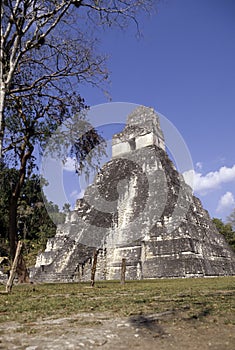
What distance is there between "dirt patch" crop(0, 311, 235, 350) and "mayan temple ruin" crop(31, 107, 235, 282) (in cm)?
1061

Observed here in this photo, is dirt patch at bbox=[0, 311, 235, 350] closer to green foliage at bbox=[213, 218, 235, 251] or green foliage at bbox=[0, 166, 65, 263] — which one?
green foliage at bbox=[0, 166, 65, 263]

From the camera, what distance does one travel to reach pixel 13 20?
4.71 metres

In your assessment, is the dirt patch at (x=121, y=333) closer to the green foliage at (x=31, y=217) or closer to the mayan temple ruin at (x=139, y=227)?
the mayan temple ruin at (x=139, y=227)

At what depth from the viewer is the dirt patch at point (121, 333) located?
273 centimetres

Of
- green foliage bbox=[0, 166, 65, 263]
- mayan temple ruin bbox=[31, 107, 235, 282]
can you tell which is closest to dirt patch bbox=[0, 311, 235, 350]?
mayan temple ruin bbox=[31, 107, 235, 282]

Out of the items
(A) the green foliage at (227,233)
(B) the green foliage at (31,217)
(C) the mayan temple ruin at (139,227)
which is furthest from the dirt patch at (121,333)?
(A) the green foliage at (227,233)

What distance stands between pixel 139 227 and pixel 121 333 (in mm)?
13927

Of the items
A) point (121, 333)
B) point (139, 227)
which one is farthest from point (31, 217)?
point (121, 333)

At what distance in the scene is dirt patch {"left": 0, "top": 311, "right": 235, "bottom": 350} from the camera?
2732mm

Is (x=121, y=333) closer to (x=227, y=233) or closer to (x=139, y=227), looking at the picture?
(x=139, y=227)

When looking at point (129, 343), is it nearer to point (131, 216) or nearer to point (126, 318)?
point (126, 318)

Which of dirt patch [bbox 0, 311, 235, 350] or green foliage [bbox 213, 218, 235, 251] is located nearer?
dirt patch [bbox 0, 311, 235, 350]

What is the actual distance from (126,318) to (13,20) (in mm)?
4448

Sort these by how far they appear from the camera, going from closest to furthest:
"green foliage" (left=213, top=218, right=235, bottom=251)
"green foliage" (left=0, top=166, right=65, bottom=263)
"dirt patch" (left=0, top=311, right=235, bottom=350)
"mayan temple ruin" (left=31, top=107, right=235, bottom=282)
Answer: "dirt patch" (left=0, top=311, right=235, bottom=350) → "mayan temple ruin" (left=31, top=107, right=235, bottom=282) → "green foliage" (left=0, top=166, right=65, bottom=263) → "green foliage" (left=213, top=218, right=235, bottom=251)
